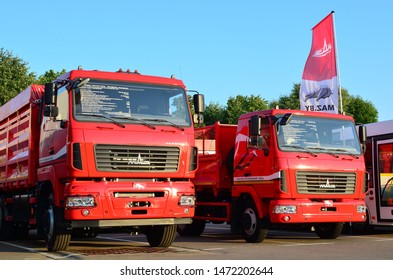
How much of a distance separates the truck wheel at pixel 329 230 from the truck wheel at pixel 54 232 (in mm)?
6443

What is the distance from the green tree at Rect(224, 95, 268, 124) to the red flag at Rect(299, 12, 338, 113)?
47.5 metres

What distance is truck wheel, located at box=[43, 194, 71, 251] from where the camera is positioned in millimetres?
10992

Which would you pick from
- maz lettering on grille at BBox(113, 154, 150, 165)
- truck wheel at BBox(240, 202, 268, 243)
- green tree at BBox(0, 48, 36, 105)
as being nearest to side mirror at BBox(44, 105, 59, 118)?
maz lettering on grille at BBox(113, 154, 150, 165)

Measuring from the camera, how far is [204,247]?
12758 mm

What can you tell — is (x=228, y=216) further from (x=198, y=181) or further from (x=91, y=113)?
(x=91, y=113)

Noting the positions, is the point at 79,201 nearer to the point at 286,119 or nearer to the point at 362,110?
the point at 286,119

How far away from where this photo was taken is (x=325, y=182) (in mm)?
Result: 13516

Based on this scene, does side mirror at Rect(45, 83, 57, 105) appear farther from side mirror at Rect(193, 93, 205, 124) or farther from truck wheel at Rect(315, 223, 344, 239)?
truck wheel at Rect(315, 223, 344, 239)

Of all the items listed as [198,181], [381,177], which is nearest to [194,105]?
[198,181]

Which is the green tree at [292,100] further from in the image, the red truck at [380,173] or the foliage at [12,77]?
the red truck at [380,173]

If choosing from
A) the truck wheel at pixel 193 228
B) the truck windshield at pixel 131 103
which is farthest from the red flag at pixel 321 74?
the truck windshield at pixel 131 103

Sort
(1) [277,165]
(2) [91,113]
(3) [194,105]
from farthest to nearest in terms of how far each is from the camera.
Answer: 1. (1) [277,165]
2. (3) [194,105]
3. (2) [91,113]

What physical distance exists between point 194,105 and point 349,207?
4426 mm

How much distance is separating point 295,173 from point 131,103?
160 inches
